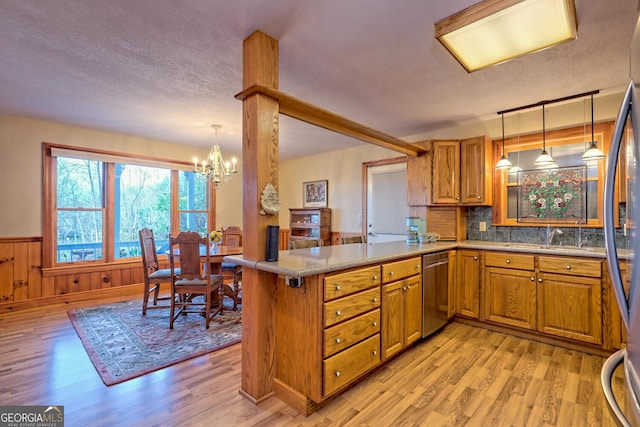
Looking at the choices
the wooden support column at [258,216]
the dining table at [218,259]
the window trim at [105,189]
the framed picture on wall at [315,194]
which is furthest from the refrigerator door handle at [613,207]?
the window trim at [105,189]

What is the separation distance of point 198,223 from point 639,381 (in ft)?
18.8

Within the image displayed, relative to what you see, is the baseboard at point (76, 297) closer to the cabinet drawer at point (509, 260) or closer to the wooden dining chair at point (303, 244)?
the wooden dining chair at point (303, 244)

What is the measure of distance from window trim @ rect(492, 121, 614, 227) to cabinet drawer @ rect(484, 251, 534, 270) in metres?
0.74

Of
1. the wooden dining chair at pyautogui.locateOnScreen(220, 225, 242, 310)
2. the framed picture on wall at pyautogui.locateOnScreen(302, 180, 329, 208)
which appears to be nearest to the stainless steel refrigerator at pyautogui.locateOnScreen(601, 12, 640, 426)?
the wooden dining chair at pyautogui.locateOnScreen(220, 225, 242, 310)

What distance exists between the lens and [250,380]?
77.4 inches

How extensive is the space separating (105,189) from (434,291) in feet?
16.0

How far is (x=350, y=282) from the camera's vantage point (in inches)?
77.2

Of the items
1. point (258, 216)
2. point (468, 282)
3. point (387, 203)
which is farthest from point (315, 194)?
point (258, 216)

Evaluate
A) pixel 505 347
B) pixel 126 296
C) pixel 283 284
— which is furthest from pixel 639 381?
pixel 126 296

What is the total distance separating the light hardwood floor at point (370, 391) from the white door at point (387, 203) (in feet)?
7.23

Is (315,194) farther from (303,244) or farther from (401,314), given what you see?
(401,314)

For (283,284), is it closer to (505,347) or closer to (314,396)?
(314,396)

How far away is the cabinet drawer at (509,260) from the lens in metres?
2.91

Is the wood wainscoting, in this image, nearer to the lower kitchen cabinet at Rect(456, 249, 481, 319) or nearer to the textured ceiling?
the textured ceiling
